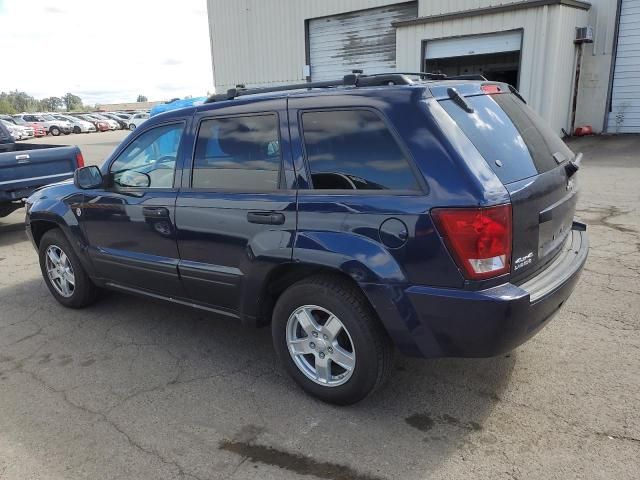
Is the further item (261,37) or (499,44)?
(261,37)

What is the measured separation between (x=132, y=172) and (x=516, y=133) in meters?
2.84

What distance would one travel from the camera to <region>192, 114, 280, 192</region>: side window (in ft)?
10.7

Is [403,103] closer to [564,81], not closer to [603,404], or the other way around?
[603,404]

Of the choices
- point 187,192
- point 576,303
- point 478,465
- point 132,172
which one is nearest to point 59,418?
point 187,192

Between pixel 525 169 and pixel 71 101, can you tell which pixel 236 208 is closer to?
pixel 525 169

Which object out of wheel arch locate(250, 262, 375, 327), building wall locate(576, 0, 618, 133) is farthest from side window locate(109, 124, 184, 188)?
building wall locate(576, 0, 618, 133)

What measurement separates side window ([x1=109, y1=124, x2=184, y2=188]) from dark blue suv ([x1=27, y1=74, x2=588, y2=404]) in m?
0.02

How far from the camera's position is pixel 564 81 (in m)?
15.8

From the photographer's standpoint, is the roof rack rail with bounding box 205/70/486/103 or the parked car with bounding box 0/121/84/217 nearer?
the roof rack rail with bounding box 205/70/486/103

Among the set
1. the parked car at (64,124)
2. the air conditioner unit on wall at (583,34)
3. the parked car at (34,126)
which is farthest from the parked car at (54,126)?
the air conditioner unit on wall at (583,34)

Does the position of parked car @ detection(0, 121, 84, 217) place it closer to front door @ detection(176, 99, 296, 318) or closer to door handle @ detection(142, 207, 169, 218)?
door handle @ detection(142, 207, 169, 218)

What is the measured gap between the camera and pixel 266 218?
3158 mm

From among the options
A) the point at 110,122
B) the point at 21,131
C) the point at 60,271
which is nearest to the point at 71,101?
the point at 110,122

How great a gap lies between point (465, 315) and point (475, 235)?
0.40 metres
